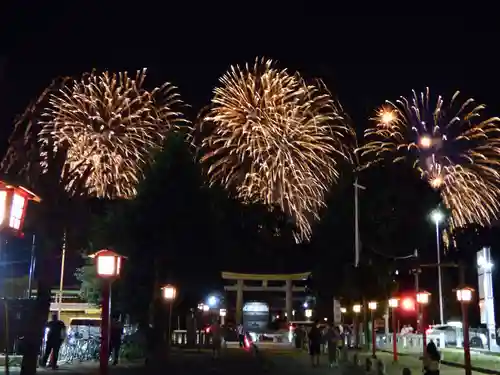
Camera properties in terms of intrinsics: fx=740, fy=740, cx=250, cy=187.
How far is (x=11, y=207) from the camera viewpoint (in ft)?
42.3

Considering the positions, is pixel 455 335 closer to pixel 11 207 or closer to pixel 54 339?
pixel 54 339

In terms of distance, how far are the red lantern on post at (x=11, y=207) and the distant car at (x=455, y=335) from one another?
35440mm

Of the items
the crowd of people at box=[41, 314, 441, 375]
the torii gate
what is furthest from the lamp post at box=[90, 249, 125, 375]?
the torii gate

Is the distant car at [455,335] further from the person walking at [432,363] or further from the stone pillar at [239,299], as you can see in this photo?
the stone pillar at [239,299]

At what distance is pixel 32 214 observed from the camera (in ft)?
65.0

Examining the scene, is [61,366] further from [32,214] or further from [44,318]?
[32,214]

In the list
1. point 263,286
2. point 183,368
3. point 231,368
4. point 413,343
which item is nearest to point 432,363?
point 231,368

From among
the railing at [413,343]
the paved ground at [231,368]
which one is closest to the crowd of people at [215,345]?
the paved ground at [231,368]

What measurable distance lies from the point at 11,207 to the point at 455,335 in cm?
4050

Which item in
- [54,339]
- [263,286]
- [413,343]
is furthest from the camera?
[263,286]

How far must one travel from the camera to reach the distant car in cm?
4440

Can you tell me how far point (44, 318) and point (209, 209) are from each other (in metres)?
14.5

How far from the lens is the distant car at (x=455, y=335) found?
4440 cm

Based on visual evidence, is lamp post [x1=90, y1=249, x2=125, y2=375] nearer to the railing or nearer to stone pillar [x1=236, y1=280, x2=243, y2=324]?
the railing
